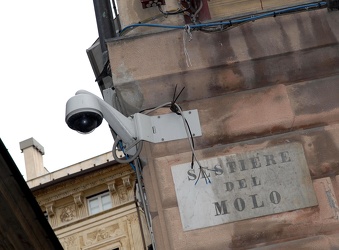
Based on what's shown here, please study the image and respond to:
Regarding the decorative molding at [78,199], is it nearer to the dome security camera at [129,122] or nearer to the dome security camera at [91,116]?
the dome security camera at [129,122]

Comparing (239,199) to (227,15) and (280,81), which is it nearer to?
(280,81)

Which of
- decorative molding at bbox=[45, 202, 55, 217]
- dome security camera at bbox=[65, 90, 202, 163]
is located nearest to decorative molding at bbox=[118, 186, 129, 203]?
decorative molding at bbox=[45, 202, 55, 217]

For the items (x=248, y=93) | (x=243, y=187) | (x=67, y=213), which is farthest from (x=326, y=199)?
(x=67, y=213)

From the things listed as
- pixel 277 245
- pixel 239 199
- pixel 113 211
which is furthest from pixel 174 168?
pixel 113 211

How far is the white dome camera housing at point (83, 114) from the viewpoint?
5.90 metres

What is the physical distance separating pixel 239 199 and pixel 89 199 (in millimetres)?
23705

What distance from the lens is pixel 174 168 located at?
20.0 feet

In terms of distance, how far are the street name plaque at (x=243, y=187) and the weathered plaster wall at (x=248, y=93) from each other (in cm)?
5

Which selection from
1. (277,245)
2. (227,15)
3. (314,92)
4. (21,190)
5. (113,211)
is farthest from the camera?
(113,211)

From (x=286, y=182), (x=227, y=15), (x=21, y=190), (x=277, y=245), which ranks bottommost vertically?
(x=277, y=245)

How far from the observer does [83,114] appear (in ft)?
19.4

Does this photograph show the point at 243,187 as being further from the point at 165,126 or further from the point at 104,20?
the point at 104,20

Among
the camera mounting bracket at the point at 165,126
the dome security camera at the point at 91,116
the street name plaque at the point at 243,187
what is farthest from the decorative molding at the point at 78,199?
the street name plaque at the point at 243,187

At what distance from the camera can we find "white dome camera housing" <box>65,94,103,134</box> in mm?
5898
